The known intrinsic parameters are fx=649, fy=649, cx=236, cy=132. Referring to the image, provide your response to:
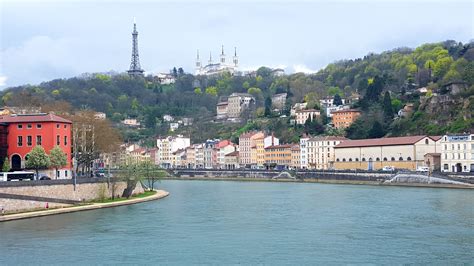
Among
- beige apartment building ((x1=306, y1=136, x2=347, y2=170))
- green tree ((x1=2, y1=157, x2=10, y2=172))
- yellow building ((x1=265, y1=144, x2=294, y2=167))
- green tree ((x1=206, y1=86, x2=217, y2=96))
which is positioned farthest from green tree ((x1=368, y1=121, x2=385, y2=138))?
green tree ((x1=206, y1=86, x2=217, y2=96))

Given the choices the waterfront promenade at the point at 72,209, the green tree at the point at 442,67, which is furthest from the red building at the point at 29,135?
the green tree at the point at 442,67

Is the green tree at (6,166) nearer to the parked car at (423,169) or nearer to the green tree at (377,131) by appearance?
the parked car at (423,169)

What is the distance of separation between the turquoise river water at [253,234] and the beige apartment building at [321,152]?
31497mm

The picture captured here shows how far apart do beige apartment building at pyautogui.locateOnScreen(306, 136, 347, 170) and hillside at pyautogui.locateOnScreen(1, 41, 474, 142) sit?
11.5 feet

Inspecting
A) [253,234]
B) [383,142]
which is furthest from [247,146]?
[253,234]

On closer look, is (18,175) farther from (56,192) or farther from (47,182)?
(47,182)

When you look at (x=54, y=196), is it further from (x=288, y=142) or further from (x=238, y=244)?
(x=288, y=142)

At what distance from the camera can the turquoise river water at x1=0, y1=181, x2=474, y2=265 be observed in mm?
18922

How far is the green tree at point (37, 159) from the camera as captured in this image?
33.4 meters

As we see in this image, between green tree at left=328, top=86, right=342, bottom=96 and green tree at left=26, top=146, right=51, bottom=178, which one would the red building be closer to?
green tree at left=26, top=146, right=51, bottom=178

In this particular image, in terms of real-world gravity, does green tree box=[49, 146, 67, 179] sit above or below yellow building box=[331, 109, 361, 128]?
below

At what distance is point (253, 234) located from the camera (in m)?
23.3

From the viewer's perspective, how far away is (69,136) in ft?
121

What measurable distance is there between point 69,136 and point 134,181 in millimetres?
4549
